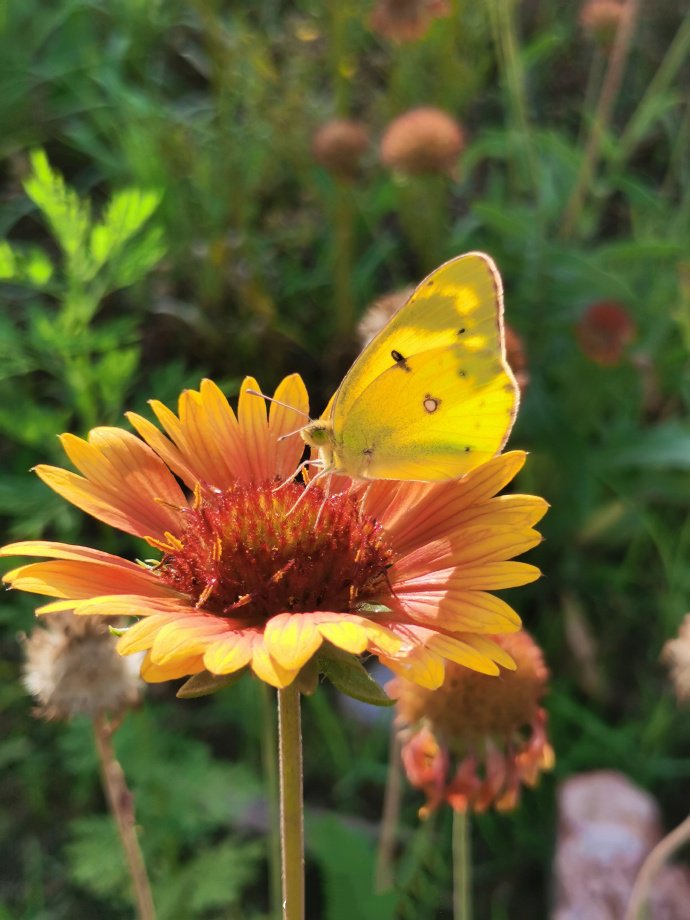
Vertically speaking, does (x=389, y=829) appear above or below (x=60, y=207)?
below

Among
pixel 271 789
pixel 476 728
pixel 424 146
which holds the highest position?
pixel 424 146

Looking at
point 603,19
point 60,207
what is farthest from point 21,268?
point 603,19

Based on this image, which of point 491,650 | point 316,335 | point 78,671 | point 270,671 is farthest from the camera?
point 316,335

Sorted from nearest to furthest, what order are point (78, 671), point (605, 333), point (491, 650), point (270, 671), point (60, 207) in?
point (270, 671), point (491, 650), point (78, 671), point (60, 207), point (605, 333)

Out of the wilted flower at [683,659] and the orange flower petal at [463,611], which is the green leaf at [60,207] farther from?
the wilted flower at [683,659]

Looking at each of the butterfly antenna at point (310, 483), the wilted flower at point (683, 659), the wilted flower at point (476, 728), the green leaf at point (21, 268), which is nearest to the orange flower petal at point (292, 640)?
the butterfly antenna at point (310, 483)

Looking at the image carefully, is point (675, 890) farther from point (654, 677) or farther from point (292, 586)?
point (292, 586)

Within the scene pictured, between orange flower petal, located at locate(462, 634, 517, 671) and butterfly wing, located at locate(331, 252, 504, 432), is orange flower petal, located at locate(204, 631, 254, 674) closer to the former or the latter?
orange flower petal, located at locate(462, 634, 517, 671)

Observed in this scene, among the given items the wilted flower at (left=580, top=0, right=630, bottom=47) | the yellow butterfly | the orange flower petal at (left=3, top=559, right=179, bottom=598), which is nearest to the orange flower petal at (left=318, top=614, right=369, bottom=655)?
the orange flower petal at (left=3, top=559, right=179, bottom=598)

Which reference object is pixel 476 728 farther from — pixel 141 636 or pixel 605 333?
pixel 605 333
